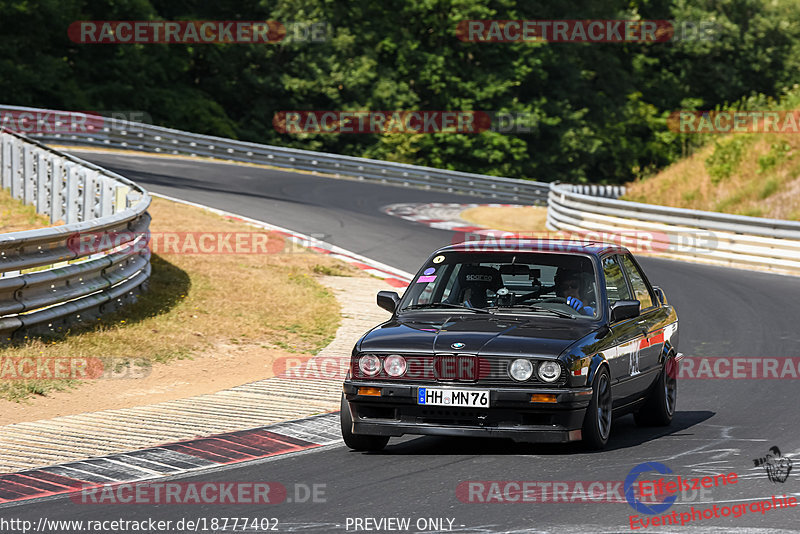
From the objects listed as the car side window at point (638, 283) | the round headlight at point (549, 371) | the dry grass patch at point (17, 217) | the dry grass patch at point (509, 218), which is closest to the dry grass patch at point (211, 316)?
the dry grass patch at point (17, 217)

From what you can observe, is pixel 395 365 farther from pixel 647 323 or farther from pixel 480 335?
pixel 647 323

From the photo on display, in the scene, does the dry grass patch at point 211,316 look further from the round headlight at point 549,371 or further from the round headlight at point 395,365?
the round headlight at point 549,371

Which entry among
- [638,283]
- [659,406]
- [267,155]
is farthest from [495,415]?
[267,155]

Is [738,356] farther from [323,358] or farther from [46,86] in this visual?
[46,86]

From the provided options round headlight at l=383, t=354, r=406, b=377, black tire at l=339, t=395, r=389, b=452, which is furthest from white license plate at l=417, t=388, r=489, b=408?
black tire at l=339, t=395, r=389, b=452

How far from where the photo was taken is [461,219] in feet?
103

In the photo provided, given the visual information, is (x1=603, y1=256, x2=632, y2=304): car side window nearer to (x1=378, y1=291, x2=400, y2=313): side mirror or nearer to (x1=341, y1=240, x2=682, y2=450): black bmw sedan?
(x1=341, y1=240, x2=682, y2=450): black bmw sedan

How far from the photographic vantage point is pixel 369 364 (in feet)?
27.7

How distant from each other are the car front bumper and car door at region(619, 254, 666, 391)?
1.54 meters

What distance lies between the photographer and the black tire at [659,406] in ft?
32.1

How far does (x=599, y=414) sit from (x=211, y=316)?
7.46 metres

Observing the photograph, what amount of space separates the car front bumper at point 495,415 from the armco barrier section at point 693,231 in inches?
610

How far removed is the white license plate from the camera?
8.11 m

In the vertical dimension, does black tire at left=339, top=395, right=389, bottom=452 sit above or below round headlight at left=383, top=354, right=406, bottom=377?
below
